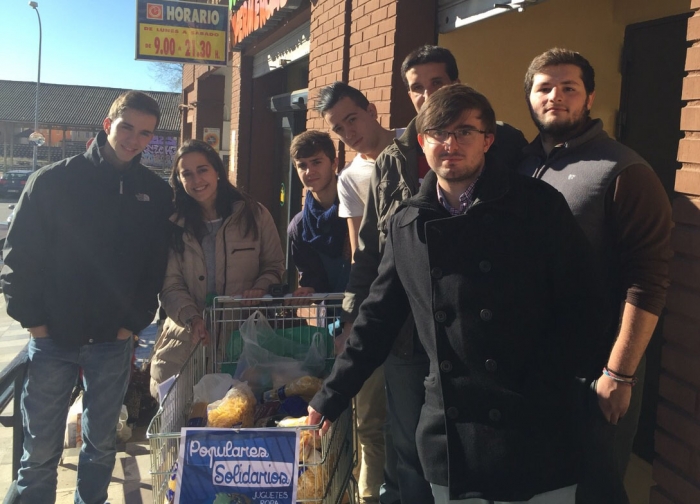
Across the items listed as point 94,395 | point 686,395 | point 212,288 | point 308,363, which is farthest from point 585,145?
point 94,395

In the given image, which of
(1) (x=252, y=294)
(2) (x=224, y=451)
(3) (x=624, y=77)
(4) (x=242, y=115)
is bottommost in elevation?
(2) (x=224, y=451)

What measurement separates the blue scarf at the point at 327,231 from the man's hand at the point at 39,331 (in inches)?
55.8

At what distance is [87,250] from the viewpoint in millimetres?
3121

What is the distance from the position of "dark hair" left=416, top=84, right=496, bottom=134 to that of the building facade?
808 millimetres

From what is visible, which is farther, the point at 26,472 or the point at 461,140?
the point at 26,472

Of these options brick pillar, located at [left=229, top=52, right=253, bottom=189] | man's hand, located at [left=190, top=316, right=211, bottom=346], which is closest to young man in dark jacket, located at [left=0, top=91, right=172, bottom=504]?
man's hand, located at [left=190, top=316, right=211, bottom=346]

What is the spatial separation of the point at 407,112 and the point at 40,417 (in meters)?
2.79

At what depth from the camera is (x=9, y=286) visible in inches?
118

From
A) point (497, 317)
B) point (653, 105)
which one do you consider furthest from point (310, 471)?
point (653, 105)

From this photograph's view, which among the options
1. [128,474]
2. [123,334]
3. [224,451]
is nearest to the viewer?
[224,451]

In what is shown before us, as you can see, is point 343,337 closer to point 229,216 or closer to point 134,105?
point 229,216

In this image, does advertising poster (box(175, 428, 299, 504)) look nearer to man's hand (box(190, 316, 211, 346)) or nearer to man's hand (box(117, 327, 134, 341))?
man's hand (box(190, 316, 211, 346))

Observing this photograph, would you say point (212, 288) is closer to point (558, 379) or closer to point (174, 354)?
point (174, 354)

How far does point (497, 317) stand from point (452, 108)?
599 mm
